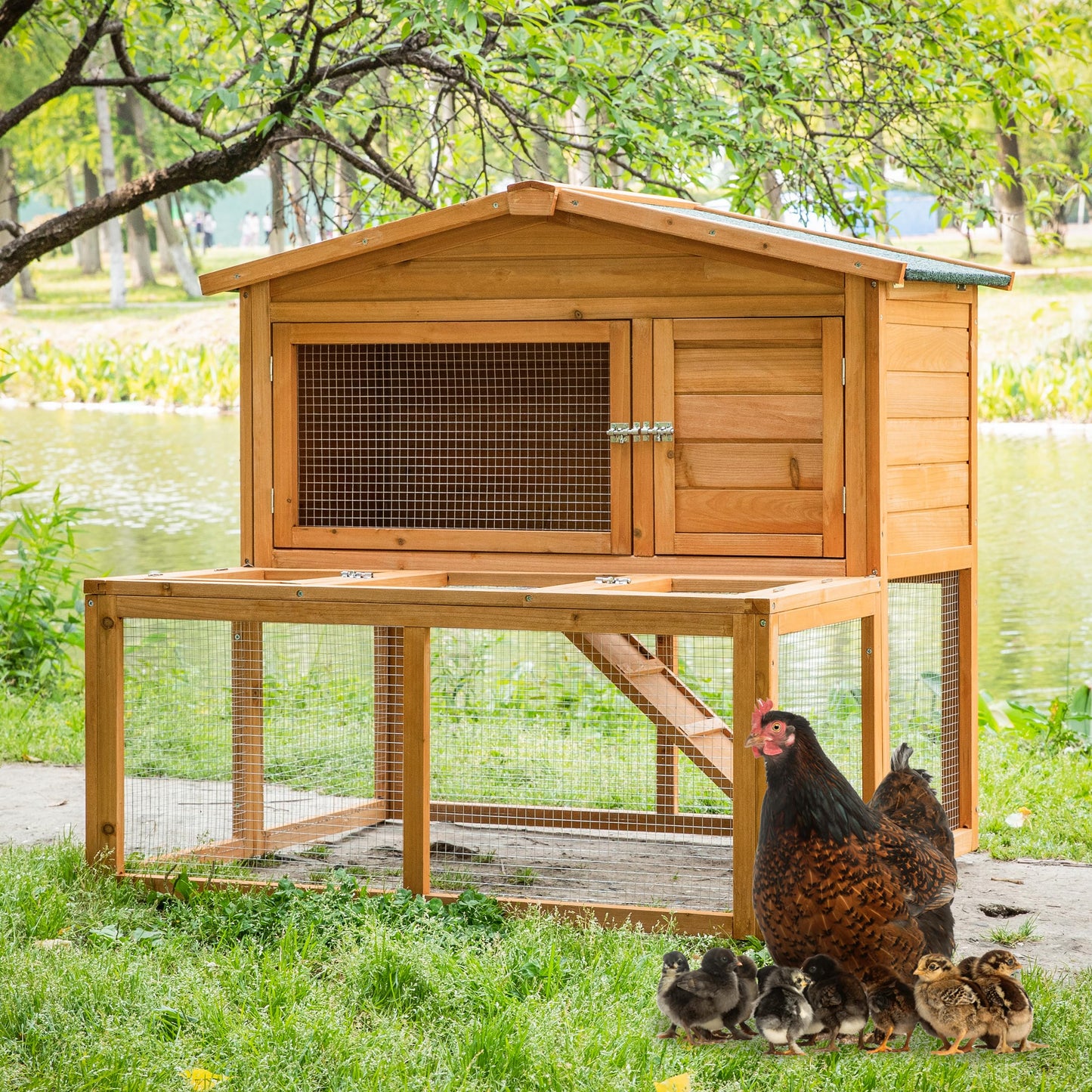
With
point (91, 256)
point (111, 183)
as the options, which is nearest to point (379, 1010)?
point (111, 183)

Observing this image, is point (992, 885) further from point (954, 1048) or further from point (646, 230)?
point (646, 230)

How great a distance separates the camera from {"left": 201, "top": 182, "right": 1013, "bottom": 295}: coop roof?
14.1ft

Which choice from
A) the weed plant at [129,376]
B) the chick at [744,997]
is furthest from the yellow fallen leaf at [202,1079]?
the weed plant at [129,376]

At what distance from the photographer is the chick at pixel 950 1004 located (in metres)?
3.11

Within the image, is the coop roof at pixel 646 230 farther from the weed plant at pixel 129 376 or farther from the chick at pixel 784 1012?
the weed plant at pixel 129 376

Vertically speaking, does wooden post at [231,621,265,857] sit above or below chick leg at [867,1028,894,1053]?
above

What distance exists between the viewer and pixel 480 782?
5.77 metres

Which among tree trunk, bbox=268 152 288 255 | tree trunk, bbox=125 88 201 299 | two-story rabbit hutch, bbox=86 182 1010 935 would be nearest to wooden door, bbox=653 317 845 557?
two-story rabbit hutch, bbox=86 182 1010 935

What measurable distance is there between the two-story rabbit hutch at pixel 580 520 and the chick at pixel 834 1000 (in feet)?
1.92

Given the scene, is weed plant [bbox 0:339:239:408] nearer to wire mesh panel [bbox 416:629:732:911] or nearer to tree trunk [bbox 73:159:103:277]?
tree trunk [bbox 73:159:103:277]

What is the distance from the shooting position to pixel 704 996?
3094 millimetres

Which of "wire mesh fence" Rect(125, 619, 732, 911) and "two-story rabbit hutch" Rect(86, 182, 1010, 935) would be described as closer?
"two-story rabbit hutch" Rect(86, 182, 1010, 935)

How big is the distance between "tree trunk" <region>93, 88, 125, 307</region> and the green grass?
19440 millimetres

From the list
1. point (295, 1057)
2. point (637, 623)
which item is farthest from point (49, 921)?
point (637, 623)
